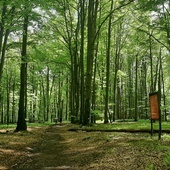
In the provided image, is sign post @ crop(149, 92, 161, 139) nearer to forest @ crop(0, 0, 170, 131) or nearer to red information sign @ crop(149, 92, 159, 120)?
red information sign @ crop(149, 92, 159, 120)

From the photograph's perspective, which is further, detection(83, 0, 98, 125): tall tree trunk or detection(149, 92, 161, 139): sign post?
detection(83, 0, 98, 125): tall tree trunk

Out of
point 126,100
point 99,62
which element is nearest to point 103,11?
point 99,62

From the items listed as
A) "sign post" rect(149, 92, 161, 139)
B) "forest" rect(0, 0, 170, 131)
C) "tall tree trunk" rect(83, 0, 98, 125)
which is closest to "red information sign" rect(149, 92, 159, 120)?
"sign post" rect(149, 92, 161, 139)

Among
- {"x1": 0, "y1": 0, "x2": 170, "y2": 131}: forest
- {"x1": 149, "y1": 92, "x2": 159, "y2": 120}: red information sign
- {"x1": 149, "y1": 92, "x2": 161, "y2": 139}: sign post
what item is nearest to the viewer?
{"x1": 149, "y1": 92, "x2": 161, "y2": 139}: sign post

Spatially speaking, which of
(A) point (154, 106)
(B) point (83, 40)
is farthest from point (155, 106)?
(B) point (83, 40)

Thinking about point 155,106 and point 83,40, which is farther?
point 83,40

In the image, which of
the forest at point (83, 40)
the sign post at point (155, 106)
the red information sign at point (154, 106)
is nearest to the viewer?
the sign post at point (155, 106)

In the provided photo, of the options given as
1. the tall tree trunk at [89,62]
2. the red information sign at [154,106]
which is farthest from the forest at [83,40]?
the red information sign at [154,106]

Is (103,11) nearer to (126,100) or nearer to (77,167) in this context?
(77,167)

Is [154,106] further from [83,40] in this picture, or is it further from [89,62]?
[83,40]

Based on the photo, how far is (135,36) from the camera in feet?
105

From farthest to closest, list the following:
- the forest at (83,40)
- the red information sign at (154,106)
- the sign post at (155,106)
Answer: the forest at (83,40) → the red information sign at (154,106) → the sign post at (155,106)

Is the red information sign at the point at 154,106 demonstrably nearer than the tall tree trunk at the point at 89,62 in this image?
Yes

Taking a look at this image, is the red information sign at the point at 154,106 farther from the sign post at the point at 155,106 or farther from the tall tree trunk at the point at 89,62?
the tall tree trunk at the point at 89,62
